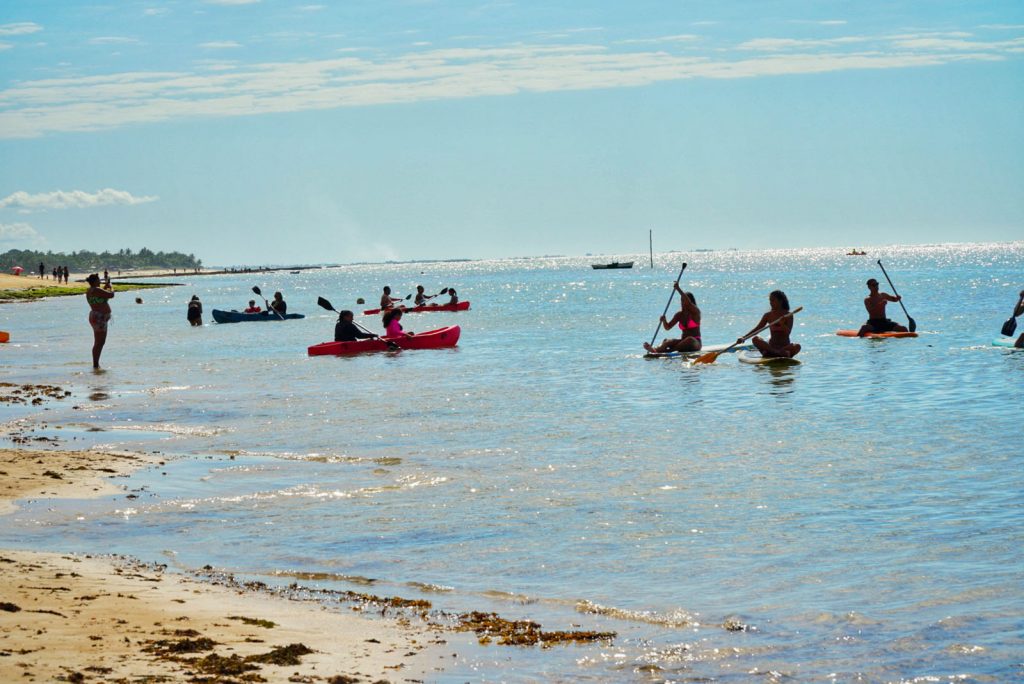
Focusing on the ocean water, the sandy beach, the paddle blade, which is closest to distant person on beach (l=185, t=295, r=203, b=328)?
the ocean water

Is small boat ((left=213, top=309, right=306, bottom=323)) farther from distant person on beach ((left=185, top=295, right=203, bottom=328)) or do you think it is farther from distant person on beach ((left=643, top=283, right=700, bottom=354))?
distant person on beach ((left=643, top=283, right=700, bottom=354))

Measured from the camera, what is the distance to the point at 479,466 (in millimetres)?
13570

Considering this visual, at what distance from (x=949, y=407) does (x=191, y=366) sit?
19.4 meters

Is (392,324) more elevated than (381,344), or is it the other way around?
(392,324)

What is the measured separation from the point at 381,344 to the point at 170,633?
25.1m

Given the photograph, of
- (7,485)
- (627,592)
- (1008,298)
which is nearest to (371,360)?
(7,485)

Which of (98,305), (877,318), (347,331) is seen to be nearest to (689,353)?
(877,318)

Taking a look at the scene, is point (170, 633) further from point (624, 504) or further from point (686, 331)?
point (686, 331)

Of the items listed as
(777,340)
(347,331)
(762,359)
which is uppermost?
(347,331)

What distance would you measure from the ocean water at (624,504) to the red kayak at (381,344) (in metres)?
5.10

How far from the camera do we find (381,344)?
3155 centimetres

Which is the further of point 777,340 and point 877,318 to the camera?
point 877,318

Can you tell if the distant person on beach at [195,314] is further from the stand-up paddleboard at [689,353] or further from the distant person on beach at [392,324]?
the stand-up paddleboard at [689,353]

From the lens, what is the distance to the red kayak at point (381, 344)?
31.4 meters
